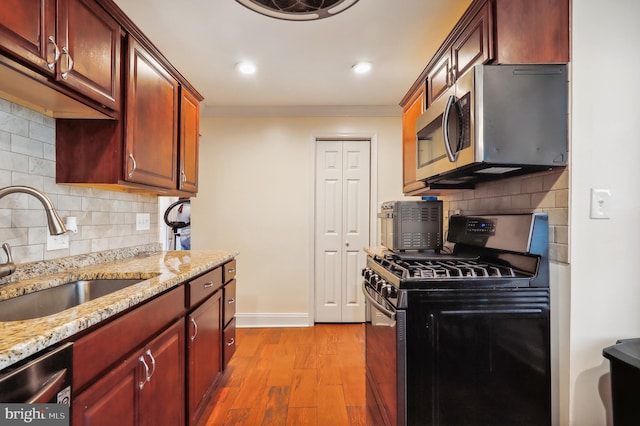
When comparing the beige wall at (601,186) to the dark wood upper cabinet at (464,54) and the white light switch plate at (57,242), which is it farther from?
the white light switch plate at (57,242)

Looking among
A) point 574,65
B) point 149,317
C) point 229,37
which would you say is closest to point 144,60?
point 229,37

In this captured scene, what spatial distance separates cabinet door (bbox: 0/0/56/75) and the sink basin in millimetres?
877

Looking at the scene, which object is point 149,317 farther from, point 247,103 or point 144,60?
point 247,103

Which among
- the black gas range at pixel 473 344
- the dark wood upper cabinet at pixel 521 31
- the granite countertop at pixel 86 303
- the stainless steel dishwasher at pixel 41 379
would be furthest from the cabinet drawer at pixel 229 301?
the dark wood upper cabinet at pixel 521 31

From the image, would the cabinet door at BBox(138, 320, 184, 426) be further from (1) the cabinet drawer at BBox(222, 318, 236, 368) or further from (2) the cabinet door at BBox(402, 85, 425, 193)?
(2) the cabinet door at BBox(402, 85, 425, 193)

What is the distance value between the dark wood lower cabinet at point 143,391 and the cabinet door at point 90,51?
1095mm

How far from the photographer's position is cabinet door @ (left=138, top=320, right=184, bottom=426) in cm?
125

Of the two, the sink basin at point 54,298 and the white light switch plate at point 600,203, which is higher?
the white light switch plate at point 600,203

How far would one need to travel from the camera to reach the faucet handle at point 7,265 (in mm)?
1216

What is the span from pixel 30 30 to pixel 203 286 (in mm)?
1325

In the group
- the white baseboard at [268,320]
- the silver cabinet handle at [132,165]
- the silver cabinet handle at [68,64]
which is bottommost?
the white baseboard at [268,320]

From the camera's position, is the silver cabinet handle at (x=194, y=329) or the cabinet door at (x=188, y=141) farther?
the cabinet door at (x=188, y=141)

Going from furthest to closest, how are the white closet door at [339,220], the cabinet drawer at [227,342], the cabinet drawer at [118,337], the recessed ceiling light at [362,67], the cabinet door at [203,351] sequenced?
the white closet door at [339,220] < the recessed ceiling light at [362,67] < the cabinet drawer at [227,342] < the cabinet door at [203,351] < the cabinet drawer at [118,337]

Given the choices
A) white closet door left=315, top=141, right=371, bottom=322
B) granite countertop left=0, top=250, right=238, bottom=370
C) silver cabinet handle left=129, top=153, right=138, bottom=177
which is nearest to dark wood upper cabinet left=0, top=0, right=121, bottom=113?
silver cabinet handle left=129, top=153, right=138, bottom=177
